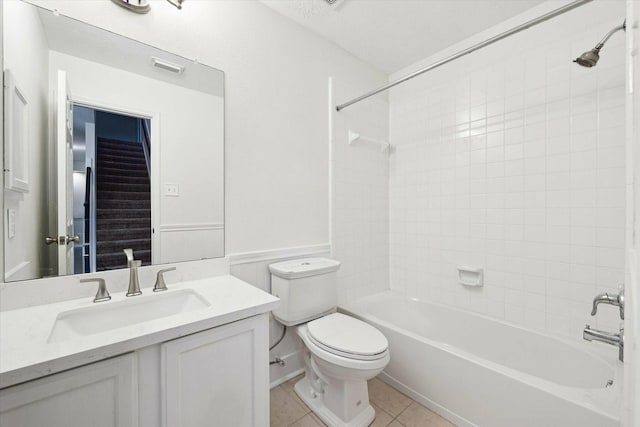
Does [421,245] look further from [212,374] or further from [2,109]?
[2,109]

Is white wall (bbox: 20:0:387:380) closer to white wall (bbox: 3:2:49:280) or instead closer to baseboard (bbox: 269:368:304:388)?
baseboard (bbox: 269:368:304:388)

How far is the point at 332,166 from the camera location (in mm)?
2059

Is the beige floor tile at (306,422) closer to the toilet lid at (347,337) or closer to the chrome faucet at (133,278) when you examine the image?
the toilet lid at (347,337)

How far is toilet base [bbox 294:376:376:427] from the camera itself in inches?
55.6

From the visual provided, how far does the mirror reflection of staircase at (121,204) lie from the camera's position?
1175 millimetres

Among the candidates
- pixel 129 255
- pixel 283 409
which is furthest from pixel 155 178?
pixel 283 409

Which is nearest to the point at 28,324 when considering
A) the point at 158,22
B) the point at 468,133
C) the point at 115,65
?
the point at 115,65

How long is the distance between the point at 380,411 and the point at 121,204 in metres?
1.75

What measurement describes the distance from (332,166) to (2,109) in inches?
65.1

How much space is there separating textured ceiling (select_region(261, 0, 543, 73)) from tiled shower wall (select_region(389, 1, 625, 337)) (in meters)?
0.20

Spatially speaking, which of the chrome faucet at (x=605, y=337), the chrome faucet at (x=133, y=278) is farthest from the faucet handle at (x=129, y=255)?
the chrome faucet at (x=605, y=337)

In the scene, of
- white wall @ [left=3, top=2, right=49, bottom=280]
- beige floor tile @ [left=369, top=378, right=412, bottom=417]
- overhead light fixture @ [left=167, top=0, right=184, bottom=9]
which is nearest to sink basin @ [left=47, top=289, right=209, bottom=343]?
white wall @ [left=3, top=2, right=49, bottom=280]

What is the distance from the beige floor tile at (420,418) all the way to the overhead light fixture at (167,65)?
7.23 ft

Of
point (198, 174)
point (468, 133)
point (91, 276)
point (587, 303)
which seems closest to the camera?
point (91, 276)
